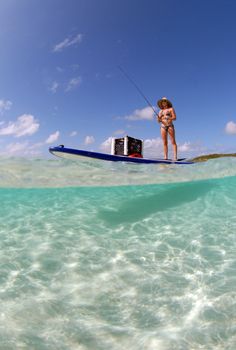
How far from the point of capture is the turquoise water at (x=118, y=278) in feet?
10.4

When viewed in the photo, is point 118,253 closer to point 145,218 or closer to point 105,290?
point 105,290

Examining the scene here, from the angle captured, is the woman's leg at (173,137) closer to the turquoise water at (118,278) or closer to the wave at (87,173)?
the wave at (87,173)

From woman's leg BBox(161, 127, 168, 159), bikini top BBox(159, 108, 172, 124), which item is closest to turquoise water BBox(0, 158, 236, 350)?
woman's leg BBox(161, 127, 168, 159)

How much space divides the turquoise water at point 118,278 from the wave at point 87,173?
3.89 meters

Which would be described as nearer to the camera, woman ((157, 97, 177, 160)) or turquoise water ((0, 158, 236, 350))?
turquoise water ((0, 158, 236, 350))

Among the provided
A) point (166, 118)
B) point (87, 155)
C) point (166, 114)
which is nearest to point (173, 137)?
point (166, 118)

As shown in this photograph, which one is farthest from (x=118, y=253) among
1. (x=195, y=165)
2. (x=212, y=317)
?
(x=195, y=165)

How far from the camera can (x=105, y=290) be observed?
429 centimetres

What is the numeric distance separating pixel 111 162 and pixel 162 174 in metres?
4.26

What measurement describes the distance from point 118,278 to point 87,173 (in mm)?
10723

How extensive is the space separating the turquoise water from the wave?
153 inches

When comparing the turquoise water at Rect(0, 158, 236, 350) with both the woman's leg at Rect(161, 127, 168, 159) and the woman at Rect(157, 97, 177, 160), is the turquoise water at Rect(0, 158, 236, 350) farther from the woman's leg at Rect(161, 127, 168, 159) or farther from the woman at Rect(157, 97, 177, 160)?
the woman at Rect(157, 97, 177, 160)

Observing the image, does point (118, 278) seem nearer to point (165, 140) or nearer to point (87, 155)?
point (87, 155)

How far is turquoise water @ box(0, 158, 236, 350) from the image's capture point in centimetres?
316
